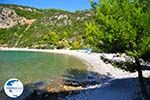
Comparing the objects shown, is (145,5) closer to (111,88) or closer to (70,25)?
(111,88)

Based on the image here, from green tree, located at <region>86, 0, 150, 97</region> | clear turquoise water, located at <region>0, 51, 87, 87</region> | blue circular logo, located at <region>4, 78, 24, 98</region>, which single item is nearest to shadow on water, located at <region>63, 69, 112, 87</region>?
clear turquoise water, located at <region>0, 51, 87, 87</region>

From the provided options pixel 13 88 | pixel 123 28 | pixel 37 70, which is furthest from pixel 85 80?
pixel 13 88

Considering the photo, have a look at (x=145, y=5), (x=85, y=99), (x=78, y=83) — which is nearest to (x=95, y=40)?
(x=145, y=5)

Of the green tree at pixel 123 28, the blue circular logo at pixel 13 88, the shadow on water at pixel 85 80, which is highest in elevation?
the green tree at pixel 123 28

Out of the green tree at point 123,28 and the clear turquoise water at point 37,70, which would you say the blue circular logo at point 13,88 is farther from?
the clear turquoise water at point 37,70

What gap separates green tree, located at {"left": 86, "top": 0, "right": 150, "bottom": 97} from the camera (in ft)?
55.9

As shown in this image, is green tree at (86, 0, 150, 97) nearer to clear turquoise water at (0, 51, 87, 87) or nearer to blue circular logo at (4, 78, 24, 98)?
blue circular logo at (4, 78, 24, 98)

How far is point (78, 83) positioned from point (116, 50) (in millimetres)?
15770

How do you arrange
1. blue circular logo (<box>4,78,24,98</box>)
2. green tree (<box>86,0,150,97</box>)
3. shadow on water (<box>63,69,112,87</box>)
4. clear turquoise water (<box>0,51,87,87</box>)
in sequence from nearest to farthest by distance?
blue circular logo (<box>4,78,24,98</box>), green tree (<box>86,0,150,97</box>), shadow on water (<box>63,69,112,87</box>), clear turquoise water (<box>0,51,87,87</box>)

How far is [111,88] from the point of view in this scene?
1057 inches

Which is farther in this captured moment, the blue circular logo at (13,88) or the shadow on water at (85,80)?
the shadow on water at (85,80)

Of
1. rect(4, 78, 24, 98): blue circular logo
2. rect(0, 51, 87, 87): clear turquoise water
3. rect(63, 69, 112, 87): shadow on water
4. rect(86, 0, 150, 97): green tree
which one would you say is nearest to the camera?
rect(4, 78, 24, 98): blue circular logo

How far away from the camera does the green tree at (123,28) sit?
1705 cm

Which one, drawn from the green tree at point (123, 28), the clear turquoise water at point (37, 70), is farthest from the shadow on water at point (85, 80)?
the green tree at point (123, 28)
